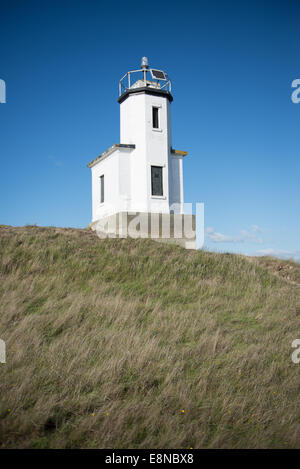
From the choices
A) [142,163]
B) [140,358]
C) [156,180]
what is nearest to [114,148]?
[142,163]

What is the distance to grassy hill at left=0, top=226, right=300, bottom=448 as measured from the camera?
4344 mm

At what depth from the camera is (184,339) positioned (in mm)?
7648

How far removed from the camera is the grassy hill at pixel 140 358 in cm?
434

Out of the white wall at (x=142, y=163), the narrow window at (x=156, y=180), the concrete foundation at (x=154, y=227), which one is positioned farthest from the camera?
the narrow window at (x=156, y=180)

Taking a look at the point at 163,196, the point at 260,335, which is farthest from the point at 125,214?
the point at 260,335

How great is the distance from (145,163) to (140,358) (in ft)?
47.7

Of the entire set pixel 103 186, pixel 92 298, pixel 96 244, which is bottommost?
pixel 92 298

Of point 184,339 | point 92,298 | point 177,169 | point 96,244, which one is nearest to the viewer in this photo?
point 184,339

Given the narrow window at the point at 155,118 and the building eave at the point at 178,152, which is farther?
the building eave at the point at 178,152

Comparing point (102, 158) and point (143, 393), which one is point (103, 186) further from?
point (143, 393)

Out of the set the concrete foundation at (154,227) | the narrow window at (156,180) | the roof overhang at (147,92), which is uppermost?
the roof overhang at (147,92)

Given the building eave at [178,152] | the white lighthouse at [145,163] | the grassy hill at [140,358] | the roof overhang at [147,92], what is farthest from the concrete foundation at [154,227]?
the roof overhang at [147,92]

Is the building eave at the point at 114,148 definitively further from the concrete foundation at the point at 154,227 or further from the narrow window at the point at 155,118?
the concrete foundation at the point at 154,227
